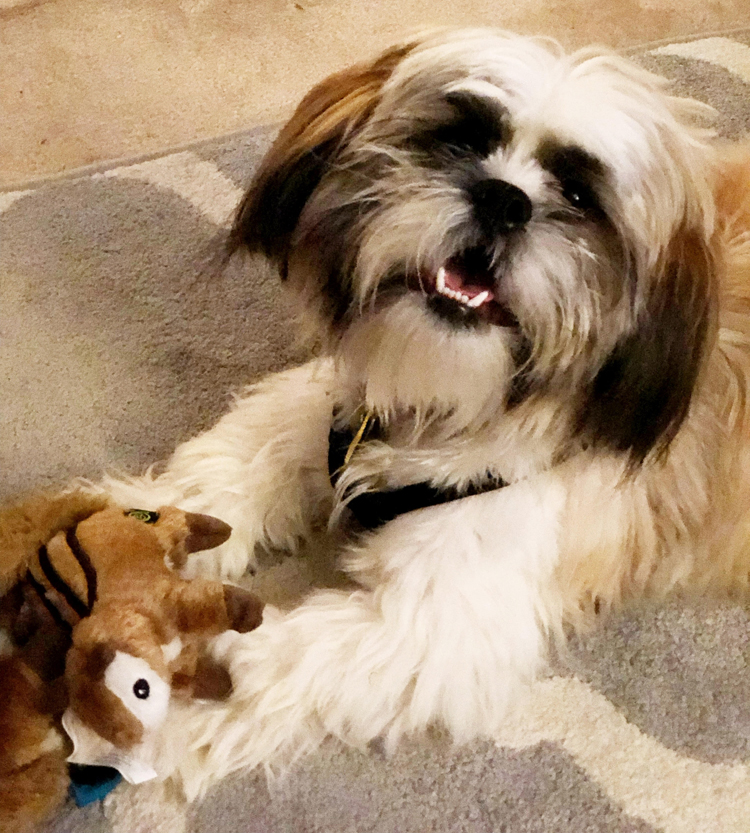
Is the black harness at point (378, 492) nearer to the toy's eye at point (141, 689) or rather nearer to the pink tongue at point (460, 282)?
the pink tongue at point (460, 282)

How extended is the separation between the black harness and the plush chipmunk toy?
0.67ft

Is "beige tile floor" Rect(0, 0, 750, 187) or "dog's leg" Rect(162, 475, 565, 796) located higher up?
"beige tile floor" Rect(0, 0, 750, 187)

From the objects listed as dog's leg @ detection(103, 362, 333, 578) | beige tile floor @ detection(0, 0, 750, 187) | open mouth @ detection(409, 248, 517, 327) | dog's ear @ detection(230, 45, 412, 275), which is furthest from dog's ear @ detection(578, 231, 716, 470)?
beige tile floor @ detection(0, 0, 750, 187)

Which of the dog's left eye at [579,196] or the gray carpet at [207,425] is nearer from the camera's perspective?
the dog's left eye at [579,196]

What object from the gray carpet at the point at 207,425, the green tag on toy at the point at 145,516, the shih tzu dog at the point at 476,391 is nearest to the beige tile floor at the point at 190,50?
the gray carpet at the point at 207,425

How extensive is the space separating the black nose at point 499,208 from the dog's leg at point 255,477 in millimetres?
494

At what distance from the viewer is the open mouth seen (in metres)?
0.89

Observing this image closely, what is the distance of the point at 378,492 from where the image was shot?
1.19 m

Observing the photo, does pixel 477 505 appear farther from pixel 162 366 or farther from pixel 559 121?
pixel 162 366

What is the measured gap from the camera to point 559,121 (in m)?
0.89

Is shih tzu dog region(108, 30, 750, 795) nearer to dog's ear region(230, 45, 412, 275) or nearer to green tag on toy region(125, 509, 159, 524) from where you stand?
dog's ear region(230, 45, 412, 275)

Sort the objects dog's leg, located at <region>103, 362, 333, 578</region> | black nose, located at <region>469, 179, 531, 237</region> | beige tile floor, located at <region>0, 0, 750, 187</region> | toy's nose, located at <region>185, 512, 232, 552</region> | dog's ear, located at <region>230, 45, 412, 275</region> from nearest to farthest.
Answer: black nose, located at <region>469, 179, 531, 237</region>, dog's ear, located at <region>230, 45, 412, 275</region>, toy's nose, located at <region>185, 512, 232, 552</region>, dog's leg, located at <region>103, 362, 333, 578</region>, beige tile floor, located at <region>0, 0, 750, 187</region>

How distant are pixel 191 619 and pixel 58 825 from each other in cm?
28

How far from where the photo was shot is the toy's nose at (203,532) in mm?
1095
